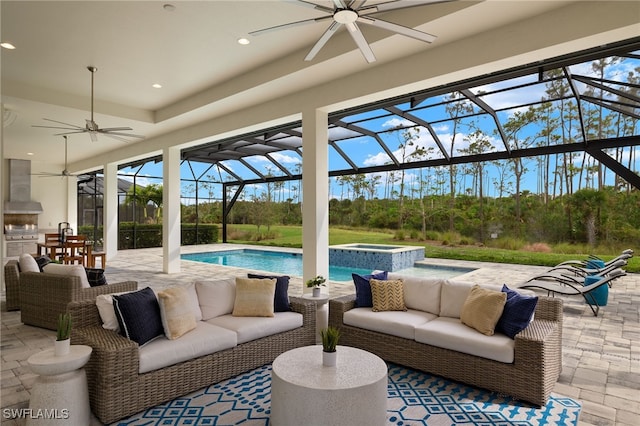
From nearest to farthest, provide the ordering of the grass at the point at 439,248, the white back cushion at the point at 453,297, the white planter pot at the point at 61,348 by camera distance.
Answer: the white planter pot at the point at 61,348
the white back cushion at the point at 453,297
the grass at the point at 439,248

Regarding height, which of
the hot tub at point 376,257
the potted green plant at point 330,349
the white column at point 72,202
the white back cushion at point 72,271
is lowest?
the hot tub at point 376,257

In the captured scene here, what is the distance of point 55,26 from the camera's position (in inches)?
181

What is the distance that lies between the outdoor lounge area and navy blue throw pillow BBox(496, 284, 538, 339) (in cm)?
65

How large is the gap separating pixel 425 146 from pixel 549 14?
9166 millimetres

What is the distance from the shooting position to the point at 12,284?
5.76m

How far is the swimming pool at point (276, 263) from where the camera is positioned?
1088 centimetres

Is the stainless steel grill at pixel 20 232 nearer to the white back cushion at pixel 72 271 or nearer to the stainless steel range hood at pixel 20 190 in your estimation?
the stainless steel range hood at pixel 20 190

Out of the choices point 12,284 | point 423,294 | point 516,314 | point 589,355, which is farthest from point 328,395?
point 12,284

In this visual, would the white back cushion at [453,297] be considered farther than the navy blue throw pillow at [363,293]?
No

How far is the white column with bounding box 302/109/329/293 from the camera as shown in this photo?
6035 mm

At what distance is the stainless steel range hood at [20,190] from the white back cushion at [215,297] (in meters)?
13.1

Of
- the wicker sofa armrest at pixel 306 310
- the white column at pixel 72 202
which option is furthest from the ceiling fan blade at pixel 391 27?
the white column at pixel 72 202

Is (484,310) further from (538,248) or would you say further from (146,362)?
(538,248)

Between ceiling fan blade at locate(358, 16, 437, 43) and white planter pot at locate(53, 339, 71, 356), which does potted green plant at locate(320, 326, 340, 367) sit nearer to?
white planter pot at locate(53, 339, 71, 356)
